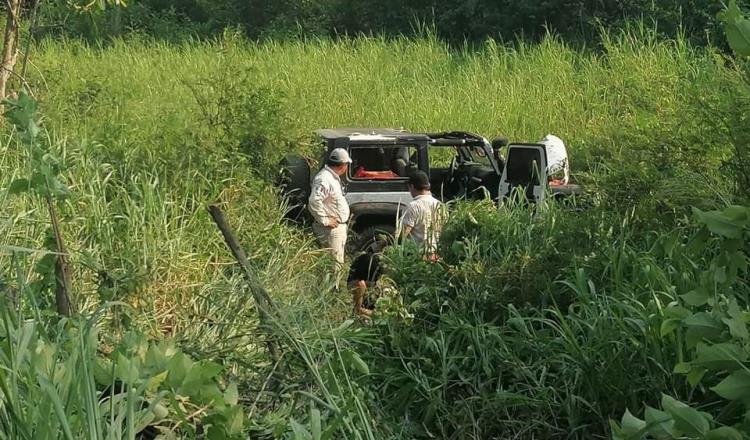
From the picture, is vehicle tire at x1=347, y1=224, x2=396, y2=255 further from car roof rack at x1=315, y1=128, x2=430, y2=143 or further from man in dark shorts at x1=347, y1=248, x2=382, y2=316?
man in dark shorts at x1=347, y1=248, x2=382, y2=316

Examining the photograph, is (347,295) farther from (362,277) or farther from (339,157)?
(339,157)

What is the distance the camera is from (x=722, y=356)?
2.35 meters

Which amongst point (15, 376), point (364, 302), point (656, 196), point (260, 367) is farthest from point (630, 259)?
point (15, 376)

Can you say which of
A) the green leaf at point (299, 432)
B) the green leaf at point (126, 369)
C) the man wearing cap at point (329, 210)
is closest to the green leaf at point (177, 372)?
the green leaf at point (126, 369)

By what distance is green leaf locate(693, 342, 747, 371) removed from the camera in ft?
7.71

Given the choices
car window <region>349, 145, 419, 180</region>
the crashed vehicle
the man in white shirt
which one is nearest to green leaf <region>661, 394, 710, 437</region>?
the man in white shirt

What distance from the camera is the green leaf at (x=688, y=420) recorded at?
227 centimetres

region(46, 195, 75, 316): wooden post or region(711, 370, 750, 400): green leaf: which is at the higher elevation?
region(711, 370, 750, 400): green leaf

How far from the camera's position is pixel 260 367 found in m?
3.67

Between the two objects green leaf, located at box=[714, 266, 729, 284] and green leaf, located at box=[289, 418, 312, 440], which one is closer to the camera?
green leaf, located at box=[289, 418, 312, 440]

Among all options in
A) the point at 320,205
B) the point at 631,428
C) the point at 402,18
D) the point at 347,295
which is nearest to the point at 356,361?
the point at 631,428

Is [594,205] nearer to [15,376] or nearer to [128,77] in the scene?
[15,376]

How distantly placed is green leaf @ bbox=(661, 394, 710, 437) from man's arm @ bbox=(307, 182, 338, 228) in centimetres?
768

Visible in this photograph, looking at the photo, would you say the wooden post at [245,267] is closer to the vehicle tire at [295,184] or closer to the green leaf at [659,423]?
the green leaf at [659,423]
